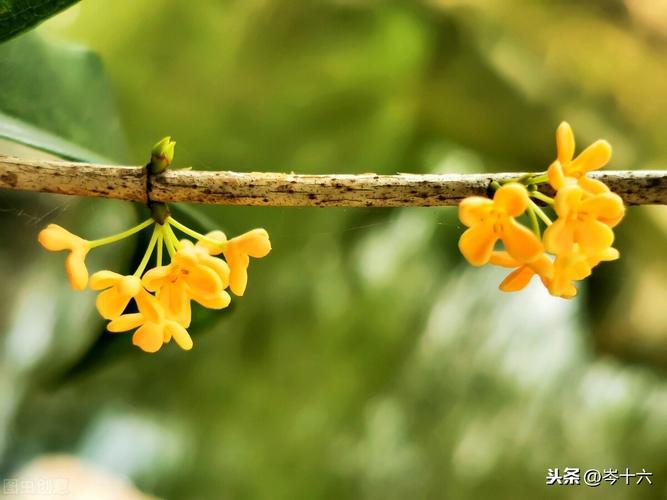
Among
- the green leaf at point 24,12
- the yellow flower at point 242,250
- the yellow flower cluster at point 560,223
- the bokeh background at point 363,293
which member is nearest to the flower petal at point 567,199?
the yellow flower cluster at point 560,223

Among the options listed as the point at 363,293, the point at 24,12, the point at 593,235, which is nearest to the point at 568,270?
the point at 593,235

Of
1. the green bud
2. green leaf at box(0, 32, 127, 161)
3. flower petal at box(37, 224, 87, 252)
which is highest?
green leaf at box(0, 32, 127, 161)

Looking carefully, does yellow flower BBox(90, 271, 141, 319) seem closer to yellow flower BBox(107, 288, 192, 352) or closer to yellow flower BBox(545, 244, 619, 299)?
yellow flower BBox(107, 288, 192, 352)

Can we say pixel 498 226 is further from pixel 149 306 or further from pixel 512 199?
pixel 149 306

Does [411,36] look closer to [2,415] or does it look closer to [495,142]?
[495,142]

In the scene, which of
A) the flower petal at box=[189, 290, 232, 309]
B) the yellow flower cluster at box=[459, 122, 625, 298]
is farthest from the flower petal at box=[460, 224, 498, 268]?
the flower petal at box=[189, 290, 232, 309]

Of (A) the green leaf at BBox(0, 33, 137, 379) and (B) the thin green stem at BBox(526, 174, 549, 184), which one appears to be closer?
(B) the thin green stem at BBox(526, 174, 549, 184)

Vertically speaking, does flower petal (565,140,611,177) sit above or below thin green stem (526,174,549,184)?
below

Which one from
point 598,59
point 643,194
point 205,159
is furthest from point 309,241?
point 643,194
